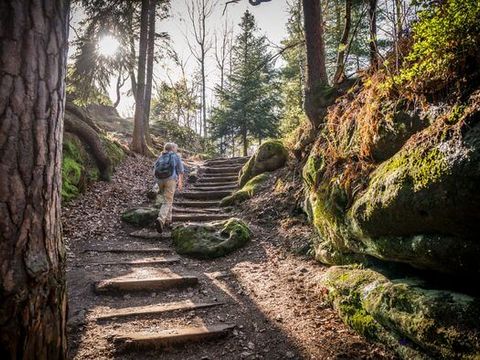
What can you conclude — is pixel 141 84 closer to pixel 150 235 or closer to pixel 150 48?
pixel 150 48

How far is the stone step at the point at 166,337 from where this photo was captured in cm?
344

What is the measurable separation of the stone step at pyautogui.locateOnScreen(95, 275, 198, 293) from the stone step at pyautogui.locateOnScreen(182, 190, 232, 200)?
6.19m

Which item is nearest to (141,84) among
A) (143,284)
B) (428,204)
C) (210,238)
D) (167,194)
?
(167,194)

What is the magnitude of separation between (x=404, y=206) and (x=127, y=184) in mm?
9495

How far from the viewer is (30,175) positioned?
6.22ft

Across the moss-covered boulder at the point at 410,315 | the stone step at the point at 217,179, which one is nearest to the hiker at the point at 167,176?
the moss-covered boulder at the point at 410,315

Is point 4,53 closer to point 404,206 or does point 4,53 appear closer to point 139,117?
point 404,206

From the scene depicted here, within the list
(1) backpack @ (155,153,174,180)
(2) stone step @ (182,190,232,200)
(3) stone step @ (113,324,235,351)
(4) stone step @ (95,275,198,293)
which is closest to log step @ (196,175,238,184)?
(2) stone step @ (182,190,232,200)

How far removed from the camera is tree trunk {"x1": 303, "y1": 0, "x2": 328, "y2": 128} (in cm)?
751

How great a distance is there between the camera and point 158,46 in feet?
56.4

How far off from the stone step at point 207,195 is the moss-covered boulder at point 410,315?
24.5 ft

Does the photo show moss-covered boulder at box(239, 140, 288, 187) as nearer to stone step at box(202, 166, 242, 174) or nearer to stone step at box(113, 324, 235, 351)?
stone step at box(202, 166, 242, 174)

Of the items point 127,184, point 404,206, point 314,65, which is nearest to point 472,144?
point 404,206

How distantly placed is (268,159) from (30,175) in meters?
9.30
